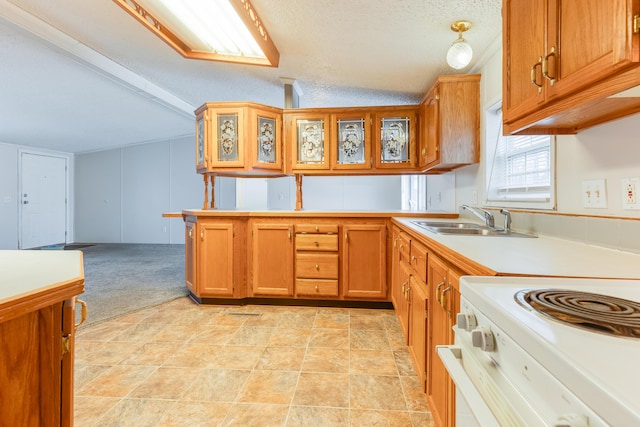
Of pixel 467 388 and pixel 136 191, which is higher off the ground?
pixel 136 191

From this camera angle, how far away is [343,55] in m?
2.53

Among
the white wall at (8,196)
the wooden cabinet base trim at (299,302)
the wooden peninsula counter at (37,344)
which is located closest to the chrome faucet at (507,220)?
the wooden cabinet base trim at (299,302)

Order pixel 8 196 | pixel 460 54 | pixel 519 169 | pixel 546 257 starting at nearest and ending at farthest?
pixel 546 257 → pixel 460 54 → pixel 519 169 → pixel 8 196

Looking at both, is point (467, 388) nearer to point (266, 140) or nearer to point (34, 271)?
point (34, 271)

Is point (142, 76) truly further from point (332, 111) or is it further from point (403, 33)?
point (403, 33)

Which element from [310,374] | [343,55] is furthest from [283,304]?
[343,55]

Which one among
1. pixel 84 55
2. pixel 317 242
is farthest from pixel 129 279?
pixel 317 242

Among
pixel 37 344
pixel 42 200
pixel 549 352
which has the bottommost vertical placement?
pixel 37 344

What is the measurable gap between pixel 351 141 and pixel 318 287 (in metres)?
1.53

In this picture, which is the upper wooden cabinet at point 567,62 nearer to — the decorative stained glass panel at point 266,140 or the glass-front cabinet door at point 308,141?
the glass-front cabinet door at point 308,141

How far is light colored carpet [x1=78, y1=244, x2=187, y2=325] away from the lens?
2.94m

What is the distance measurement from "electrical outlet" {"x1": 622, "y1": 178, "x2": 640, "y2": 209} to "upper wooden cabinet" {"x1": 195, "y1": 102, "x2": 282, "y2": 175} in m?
2.68

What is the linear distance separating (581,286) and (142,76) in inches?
175

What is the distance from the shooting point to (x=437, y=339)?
1.29 m
